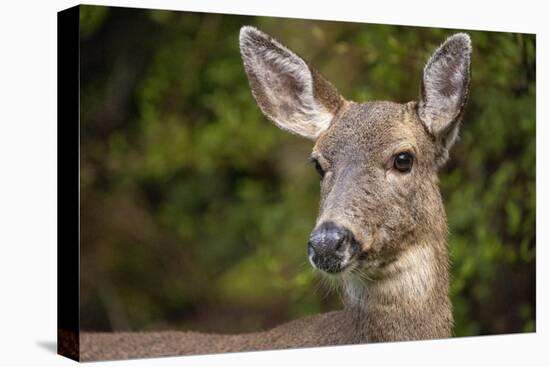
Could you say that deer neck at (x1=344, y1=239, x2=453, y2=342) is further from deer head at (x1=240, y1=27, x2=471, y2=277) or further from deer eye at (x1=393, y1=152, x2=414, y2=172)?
deer eye at (x1=393, y1=152, x2=414, y2=172)

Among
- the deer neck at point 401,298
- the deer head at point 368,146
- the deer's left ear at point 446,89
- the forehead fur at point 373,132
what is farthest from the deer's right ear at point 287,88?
the deer neck at point 401,298

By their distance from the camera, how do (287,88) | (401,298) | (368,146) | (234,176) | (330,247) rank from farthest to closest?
1. (234,176)
2. (287,88)
3. (368,146)
4. (401,298)
5. (330,247)

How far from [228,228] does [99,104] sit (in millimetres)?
1687

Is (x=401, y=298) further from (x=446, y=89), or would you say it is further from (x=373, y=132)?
(x=446, y=89)

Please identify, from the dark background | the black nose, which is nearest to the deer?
the black nose

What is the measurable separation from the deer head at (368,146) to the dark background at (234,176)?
191 centimetres

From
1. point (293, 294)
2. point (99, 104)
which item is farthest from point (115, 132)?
point (293, 294)

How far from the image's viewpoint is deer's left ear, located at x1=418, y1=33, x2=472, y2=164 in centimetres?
771

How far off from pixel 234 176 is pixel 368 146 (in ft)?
14.8

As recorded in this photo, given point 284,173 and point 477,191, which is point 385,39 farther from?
point 284,173

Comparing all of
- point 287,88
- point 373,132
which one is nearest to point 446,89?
point 373,132

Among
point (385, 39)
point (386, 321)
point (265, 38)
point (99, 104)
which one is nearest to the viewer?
point (386, 321)

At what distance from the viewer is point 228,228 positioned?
11.7 meters

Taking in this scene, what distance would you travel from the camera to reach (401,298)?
7.38 meters
